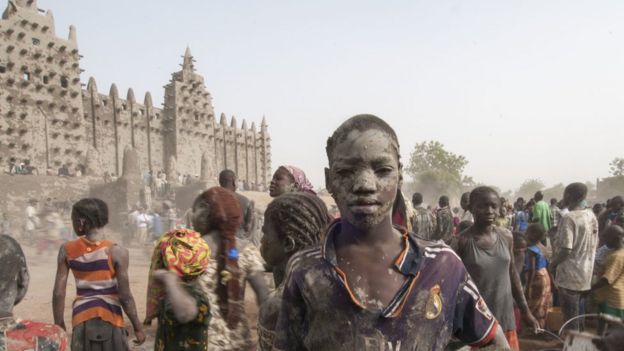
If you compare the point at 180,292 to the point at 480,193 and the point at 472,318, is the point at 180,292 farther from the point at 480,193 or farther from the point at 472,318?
the point at 480,193

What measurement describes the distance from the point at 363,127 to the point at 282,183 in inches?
91.8

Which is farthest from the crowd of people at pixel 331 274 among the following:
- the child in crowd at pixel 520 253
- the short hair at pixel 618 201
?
the short hair at pixel 618 201

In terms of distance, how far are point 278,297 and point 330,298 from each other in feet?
2.16

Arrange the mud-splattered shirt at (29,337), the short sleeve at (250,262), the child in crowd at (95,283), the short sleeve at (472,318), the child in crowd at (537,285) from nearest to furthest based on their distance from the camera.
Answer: the short sleeve at (472,318)
the short sleeve at (250,262)
the mud-splattered shirt at (29,337)
the child in crowd at (95,283)
the child in crowd at (537,285)

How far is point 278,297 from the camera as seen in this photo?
7.22ft

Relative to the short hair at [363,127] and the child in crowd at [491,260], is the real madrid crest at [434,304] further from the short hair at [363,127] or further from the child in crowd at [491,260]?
the child in crowd at [491,260]

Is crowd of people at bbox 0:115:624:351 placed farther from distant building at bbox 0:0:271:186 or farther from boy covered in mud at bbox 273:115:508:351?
distant building at bbox 0:0:271:186

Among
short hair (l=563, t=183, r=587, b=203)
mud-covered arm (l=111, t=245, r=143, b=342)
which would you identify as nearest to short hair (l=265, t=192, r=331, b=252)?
mud-covered arm (l=111, t=245, r=143, b=342)

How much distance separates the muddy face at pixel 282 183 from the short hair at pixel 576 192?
3858 mm

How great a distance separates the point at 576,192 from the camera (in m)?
5.73

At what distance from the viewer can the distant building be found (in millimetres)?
30406

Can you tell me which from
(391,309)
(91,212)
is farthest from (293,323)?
(91,212)

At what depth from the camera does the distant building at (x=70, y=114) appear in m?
30.4

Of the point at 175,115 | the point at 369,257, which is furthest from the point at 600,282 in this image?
the point at 175,115
